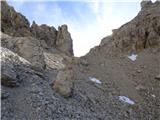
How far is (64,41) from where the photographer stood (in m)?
49.0

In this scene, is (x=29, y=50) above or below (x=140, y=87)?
above

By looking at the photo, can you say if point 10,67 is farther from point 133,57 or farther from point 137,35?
point 137,35

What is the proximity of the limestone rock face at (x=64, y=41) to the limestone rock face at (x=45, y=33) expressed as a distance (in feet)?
3.23

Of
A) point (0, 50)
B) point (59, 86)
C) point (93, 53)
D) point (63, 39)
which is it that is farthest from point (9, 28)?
point (59, 86)

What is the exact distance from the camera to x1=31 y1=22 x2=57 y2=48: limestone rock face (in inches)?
1948

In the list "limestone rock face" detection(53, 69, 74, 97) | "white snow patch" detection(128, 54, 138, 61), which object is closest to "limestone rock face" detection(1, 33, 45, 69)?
"limestone rock face" detection(53, 69, 74, 97)

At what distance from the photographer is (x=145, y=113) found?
105ft

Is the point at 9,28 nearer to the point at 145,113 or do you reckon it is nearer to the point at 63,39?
the point at 63,39

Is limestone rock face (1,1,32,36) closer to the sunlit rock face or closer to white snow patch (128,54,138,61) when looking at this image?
the sunlit rock face

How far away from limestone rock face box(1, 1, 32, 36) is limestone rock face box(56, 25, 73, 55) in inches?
175

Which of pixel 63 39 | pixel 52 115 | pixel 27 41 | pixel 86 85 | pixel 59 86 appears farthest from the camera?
pixel 63 39

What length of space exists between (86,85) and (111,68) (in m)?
10.5

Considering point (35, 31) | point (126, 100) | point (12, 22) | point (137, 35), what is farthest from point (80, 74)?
point (137, 35)

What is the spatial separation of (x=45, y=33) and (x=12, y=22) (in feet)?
20.9
